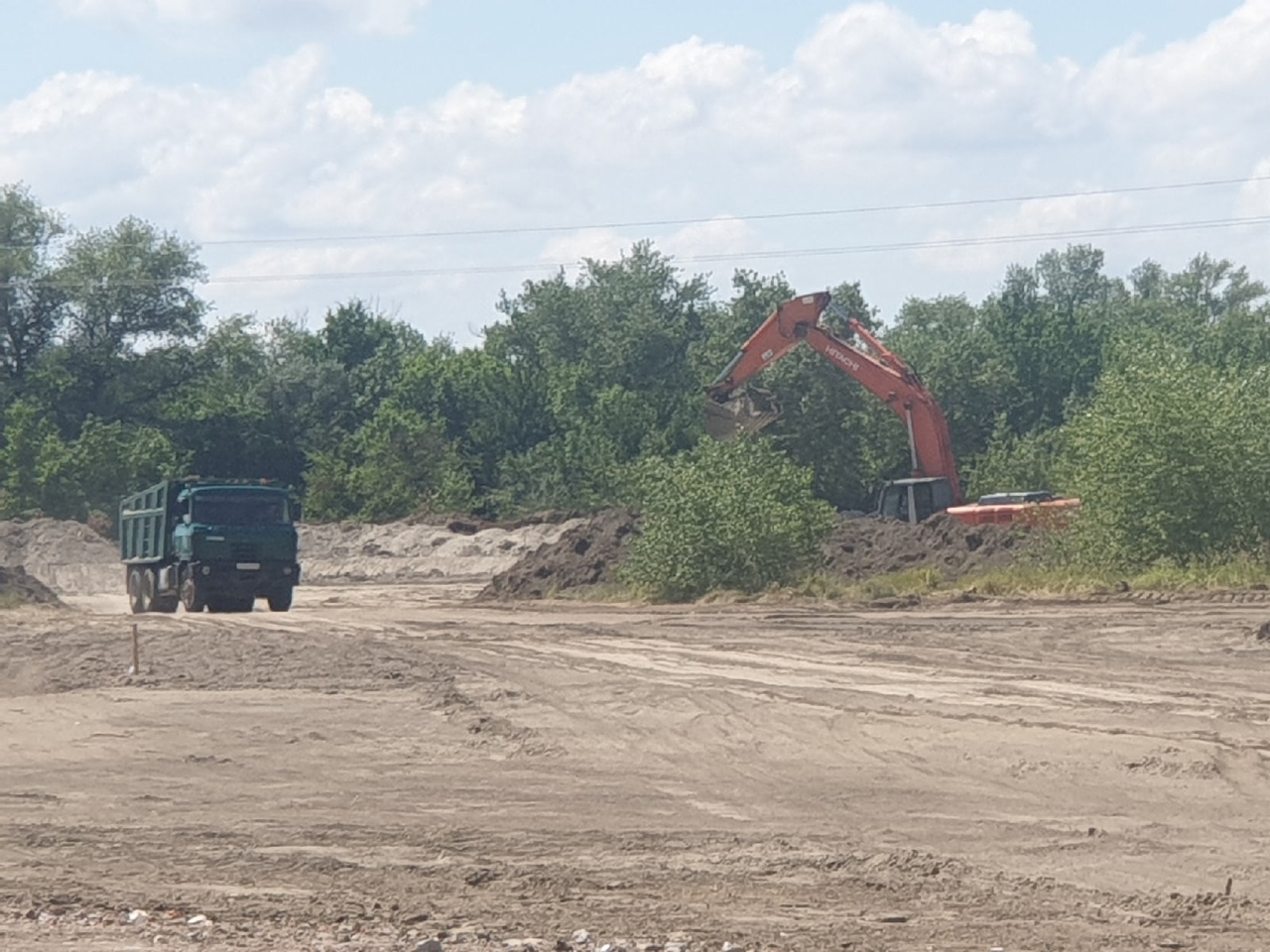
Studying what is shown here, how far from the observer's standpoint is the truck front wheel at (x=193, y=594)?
34344 mm

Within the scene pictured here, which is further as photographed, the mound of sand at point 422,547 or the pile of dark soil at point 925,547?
the mound of sand at point 422,547

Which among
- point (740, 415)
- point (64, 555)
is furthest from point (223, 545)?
point (64, 555)

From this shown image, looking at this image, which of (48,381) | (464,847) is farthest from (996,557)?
(48,381)

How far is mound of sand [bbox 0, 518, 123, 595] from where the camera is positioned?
51.1 meters

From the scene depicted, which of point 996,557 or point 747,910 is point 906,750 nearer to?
point 747,910

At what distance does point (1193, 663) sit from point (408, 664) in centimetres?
875

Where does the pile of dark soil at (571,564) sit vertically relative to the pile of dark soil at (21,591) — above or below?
above

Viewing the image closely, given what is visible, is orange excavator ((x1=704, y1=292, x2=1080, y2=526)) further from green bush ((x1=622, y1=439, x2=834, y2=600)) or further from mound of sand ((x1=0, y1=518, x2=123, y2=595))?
mound of sand ((x1=0, y1=518, x2=123, y2=595))

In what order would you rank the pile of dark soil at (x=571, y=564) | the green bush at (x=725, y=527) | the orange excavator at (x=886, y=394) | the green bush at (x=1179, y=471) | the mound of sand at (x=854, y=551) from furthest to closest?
the orange excavator at (x=886, y=394) < the pile of dark soil at (x=571, y=564) < the mound of sand at (x=854, y=551) < the green bush at (x=725, y=527) < the green bush at (x=1179, y=471)

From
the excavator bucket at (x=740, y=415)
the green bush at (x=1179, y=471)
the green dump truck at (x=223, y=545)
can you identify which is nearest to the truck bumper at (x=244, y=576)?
the green dump truck at (x=223, y=545)

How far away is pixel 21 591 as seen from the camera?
123 feet

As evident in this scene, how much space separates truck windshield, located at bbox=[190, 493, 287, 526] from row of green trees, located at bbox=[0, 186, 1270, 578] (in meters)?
23.2

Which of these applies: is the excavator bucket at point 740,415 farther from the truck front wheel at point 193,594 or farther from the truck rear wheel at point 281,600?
the truck front wheel at point 193,594

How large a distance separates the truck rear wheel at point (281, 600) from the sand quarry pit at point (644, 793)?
10834 millimetres
